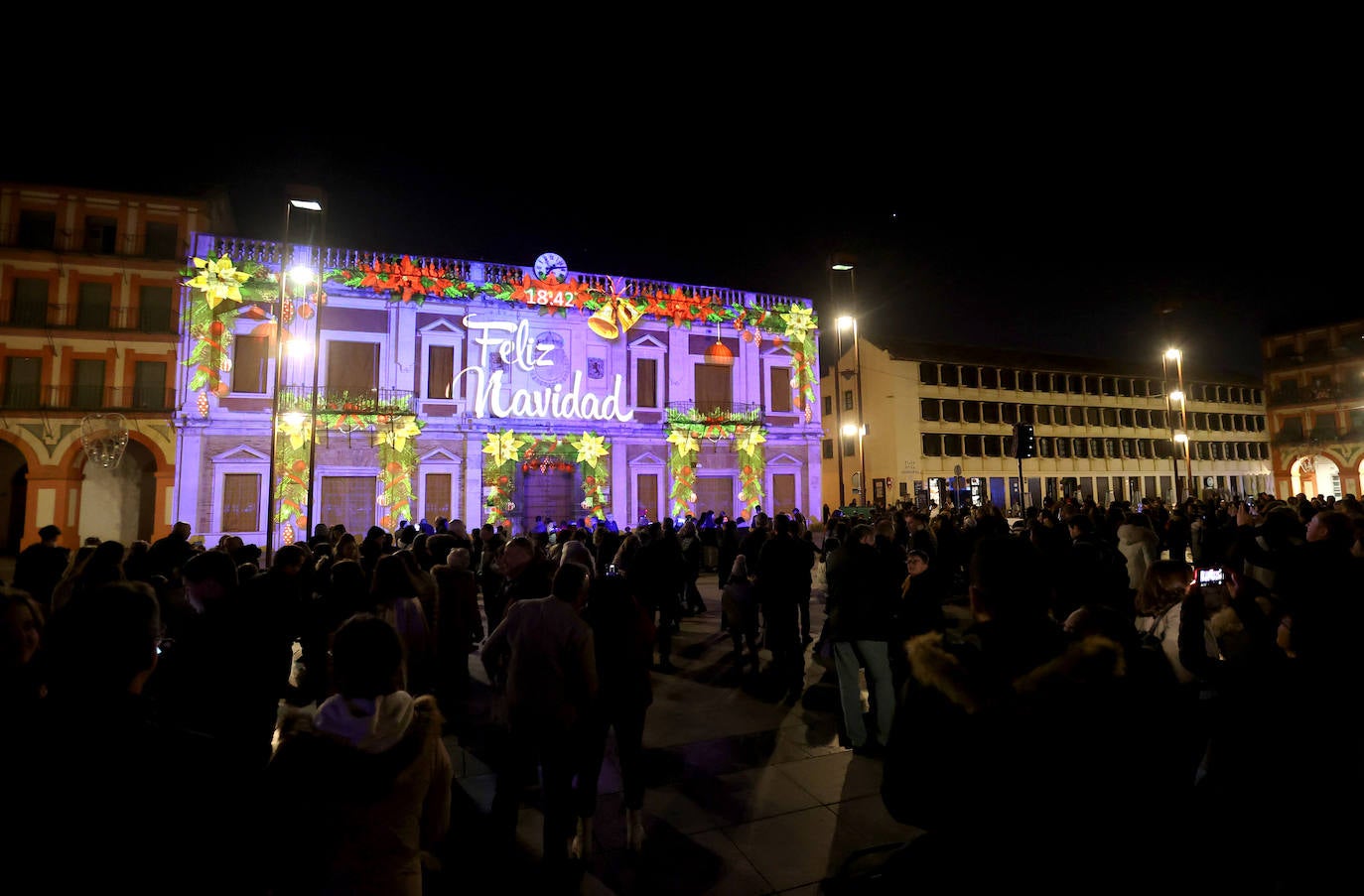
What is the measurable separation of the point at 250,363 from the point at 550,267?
32.6 feet

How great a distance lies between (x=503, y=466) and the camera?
2220 centimetres

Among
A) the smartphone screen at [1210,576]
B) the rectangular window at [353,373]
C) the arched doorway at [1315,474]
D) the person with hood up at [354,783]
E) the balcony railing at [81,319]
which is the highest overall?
the balcony railing at [81,319]

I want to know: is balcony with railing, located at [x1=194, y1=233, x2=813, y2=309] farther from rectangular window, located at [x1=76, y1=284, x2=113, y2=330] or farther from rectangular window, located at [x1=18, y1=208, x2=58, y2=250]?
rectangular window, located at [x1=18, y1=208, x2=58, y2=250]

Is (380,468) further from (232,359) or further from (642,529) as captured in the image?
(642,529)

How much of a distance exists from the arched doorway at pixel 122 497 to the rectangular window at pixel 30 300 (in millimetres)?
4640

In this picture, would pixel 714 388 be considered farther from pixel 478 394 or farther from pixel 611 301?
pixel 478 394

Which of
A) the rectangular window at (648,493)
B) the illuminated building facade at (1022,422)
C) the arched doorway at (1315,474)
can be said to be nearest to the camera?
the rectangular window at (648,493)

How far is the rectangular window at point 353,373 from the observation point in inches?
829

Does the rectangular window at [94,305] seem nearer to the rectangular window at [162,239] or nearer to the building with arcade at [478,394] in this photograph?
the rectangular window at [162,239]

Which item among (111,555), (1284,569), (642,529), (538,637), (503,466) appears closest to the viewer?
(1284,569)

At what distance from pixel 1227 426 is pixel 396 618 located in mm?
60586

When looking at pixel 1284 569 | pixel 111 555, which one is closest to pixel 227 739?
pixel 111 555

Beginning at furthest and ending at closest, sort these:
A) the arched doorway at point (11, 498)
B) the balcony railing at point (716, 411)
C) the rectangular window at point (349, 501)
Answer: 1. the balcony railing at point (716, 411)
2. the arched doorway at point (11, 498)
3. the rectangular window at point (349, 501)

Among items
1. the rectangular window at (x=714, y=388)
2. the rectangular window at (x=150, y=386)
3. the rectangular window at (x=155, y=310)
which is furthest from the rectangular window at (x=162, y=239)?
the rectangular window at (x=714, y=388)
